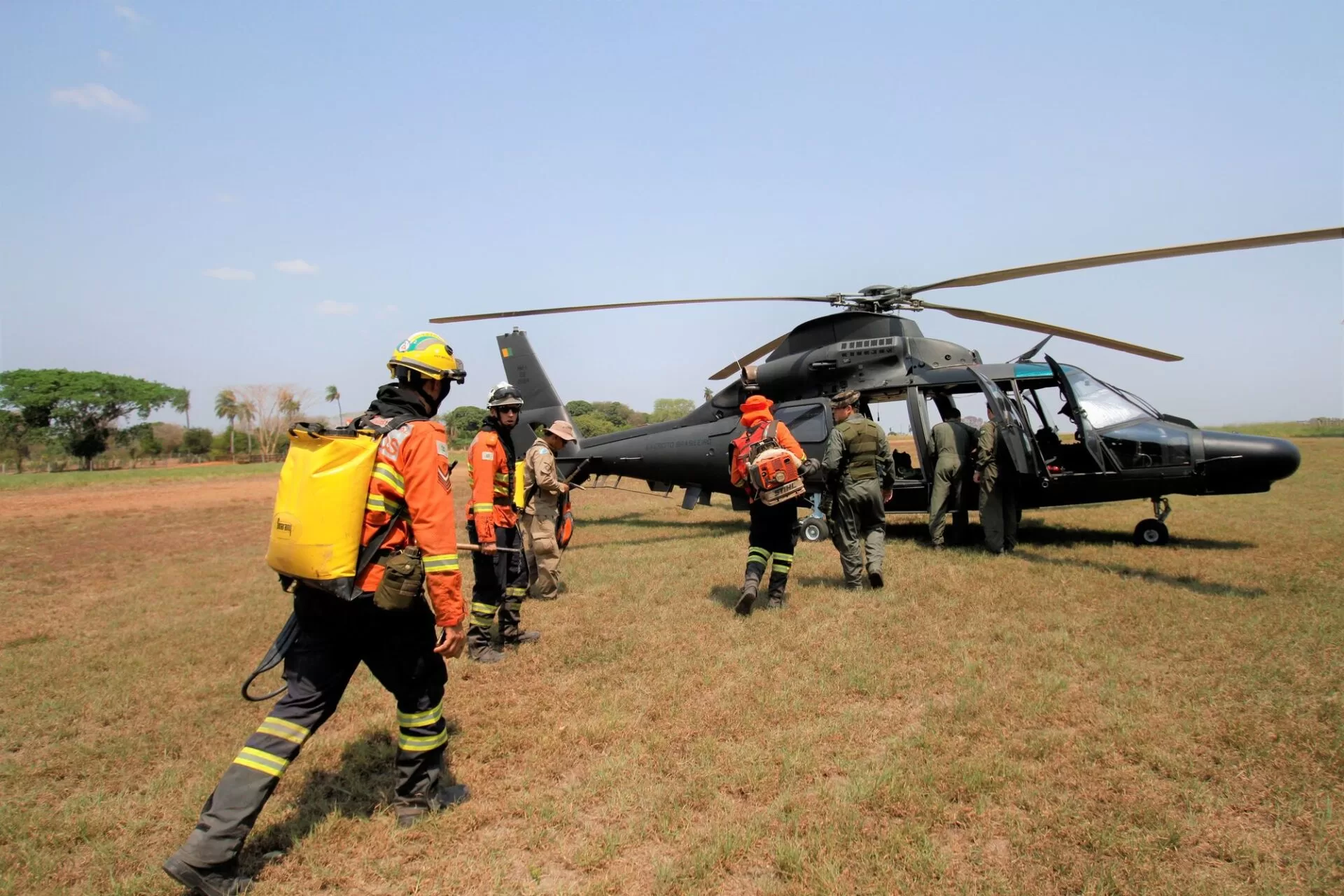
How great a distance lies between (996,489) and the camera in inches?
313

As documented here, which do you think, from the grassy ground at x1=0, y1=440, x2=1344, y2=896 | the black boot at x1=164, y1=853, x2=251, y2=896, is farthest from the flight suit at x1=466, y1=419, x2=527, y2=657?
the black boot at x1=164, y1=853, x2=251, y2=896

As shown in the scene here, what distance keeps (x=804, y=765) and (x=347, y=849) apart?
6.77ft

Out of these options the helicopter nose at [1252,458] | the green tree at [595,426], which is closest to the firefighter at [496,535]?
the helicopter nose at [1252,458]

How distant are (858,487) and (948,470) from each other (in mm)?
2266

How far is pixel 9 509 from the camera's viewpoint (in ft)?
66.1

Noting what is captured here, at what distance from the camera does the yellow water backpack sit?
2717mm

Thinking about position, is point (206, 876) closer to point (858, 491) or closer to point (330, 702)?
point (330, 702)

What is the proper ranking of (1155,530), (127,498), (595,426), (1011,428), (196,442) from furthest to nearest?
(196,442) → (595,426) → (127,498) → (1155,530) → (1011,428)

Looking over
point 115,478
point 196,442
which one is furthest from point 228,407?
point 115,478

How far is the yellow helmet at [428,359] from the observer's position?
3.21 meters

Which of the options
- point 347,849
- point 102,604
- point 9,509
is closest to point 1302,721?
point 347,849

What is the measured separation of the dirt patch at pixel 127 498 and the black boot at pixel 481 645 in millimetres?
18697

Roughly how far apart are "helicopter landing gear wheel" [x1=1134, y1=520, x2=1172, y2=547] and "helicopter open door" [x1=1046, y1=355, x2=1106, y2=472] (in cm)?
99

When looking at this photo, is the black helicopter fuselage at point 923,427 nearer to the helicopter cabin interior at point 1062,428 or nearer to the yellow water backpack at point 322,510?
the helicopter cabin interior at point 1062,428
